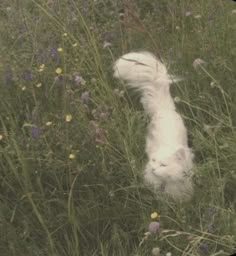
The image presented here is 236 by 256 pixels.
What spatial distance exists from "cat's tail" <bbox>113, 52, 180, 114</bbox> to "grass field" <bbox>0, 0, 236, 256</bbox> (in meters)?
0.06

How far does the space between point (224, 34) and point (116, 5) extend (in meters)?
0.55

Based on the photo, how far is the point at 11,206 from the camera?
6.15 feet

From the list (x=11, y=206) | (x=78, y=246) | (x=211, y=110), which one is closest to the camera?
(x=78, y=246)

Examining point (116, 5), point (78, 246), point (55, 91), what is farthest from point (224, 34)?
point (78, 246)

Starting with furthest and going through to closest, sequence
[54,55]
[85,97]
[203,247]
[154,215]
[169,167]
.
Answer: [54,55], [85,97], [169,167], [154,215], [203,247]

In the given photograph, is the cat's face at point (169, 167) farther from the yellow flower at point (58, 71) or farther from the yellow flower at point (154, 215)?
the yellow flower at point (58, 71)

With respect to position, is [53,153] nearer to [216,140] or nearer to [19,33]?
[216,140]

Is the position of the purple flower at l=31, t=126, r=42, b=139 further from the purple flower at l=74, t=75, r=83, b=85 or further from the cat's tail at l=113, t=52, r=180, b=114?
the cat's tail at l=113, t=52, r=180, b=114

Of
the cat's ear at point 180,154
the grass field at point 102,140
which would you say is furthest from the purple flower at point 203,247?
the cat's ear at point 180,154

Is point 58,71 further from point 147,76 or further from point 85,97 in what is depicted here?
point 147,76

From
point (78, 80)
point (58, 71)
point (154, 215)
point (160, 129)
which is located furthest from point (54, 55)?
point (154, 215)

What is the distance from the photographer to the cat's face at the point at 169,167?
182cm

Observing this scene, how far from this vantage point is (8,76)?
86.3 inches

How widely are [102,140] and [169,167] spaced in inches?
9.2
